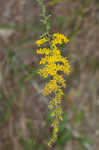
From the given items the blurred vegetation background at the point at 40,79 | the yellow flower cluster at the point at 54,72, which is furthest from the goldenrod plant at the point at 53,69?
the blurred vegetation background at the point at 40,79

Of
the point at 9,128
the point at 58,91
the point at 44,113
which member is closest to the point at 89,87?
the point at 44,113

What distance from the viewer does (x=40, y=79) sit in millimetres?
2385

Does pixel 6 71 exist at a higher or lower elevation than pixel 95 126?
higher

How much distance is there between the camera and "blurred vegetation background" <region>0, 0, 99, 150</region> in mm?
2406

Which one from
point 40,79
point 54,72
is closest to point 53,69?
point 54,72

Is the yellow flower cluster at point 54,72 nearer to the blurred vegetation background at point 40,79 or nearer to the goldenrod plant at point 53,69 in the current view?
the goldenrod plant at point 53,69

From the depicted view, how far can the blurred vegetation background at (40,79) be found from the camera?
241cm

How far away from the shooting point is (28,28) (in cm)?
249

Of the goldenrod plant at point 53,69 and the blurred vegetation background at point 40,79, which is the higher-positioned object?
the blurred vegetation background at point 40,79

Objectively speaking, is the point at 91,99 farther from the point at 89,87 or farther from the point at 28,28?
the point at 28,28

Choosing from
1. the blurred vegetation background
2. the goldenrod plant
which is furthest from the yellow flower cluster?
the blurred vegetation background

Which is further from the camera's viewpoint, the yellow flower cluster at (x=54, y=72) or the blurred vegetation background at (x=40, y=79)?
the blurred vegetation background at (x=40, y=79)

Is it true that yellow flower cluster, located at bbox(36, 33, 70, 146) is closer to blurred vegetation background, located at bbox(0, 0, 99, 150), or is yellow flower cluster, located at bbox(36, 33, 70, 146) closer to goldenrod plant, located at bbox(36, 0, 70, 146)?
goldenrod plant, located at bbox(36, 0, 70, 146)

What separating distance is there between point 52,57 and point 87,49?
1694mm
